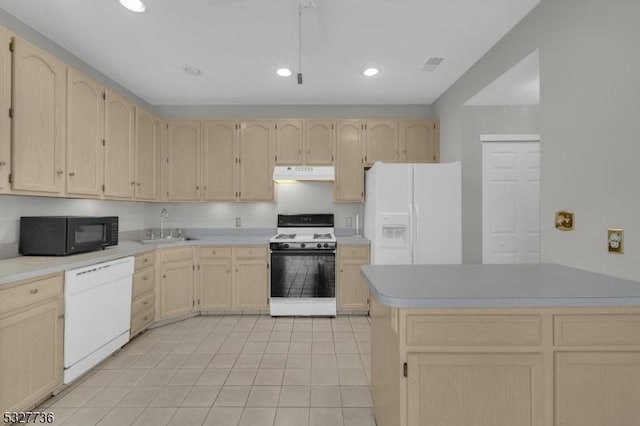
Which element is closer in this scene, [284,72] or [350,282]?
[284,72]

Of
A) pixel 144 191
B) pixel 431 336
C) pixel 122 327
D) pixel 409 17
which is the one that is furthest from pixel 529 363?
pixel 144 191

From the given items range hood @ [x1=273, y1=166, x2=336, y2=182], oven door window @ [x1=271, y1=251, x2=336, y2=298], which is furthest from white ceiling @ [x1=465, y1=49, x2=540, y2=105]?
oven door window @ [x1=271, y1=251, x2=336, y2=298]

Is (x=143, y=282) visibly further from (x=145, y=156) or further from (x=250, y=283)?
(x=145, y=156)

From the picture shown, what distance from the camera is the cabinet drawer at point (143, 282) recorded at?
310 centimetres

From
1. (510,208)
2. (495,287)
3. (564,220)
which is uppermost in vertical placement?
(510,208)

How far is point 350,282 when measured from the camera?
3820 mm

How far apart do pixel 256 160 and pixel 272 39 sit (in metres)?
1.69

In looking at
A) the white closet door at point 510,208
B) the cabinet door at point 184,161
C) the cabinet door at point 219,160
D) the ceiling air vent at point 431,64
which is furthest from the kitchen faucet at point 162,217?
the white closet door at point 510,208

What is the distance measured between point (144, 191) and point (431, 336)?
3.58m

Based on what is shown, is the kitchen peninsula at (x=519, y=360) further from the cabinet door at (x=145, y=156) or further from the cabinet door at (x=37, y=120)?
the cabinet door at (x=145, y=156)

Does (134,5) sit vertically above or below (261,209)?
Result: above

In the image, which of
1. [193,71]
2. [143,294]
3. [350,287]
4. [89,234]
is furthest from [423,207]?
[89,234]

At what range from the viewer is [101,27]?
246 centimetres

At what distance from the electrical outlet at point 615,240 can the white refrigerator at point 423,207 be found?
1.68m
